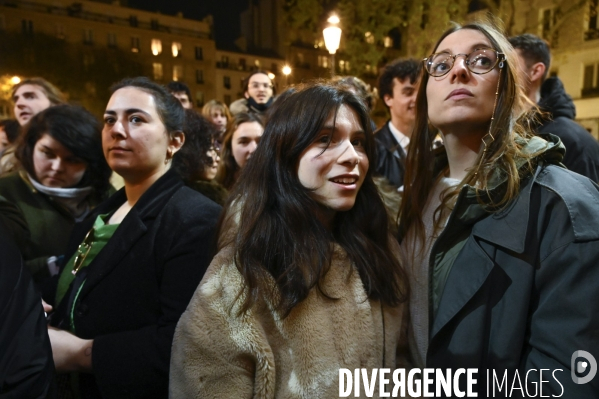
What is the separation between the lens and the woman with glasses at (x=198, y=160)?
2.92 meters

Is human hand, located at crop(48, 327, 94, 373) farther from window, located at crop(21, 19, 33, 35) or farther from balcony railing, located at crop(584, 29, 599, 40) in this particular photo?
window, located at crop(21, 19, 33, 35)

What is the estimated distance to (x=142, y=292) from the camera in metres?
1.97

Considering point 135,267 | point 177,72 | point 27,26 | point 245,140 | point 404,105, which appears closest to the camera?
point 135,267

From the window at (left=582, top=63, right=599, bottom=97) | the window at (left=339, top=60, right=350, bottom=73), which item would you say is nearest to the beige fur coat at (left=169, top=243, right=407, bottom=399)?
the window at (left=339, top=60, right=350, bottom=73)

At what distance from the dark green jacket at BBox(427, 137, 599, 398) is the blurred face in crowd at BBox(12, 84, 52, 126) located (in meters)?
4.18

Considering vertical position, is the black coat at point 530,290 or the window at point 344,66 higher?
the window at point 344,66

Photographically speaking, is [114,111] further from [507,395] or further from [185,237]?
[507,395]

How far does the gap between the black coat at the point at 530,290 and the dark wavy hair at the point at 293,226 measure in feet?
0.84

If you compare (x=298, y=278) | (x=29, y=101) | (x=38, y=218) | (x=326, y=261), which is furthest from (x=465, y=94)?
(x=29, y=101)

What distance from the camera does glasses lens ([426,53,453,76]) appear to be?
6.08 feet

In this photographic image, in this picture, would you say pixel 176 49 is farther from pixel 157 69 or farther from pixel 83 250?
pixel 83 250

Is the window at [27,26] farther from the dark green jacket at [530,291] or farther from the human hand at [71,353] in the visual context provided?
the dark green jacket at [530,291]

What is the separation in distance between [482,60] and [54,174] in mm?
2373

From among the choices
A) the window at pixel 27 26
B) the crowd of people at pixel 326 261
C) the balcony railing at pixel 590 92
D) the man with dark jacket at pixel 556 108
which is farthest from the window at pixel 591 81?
the window at pixel 27 26
